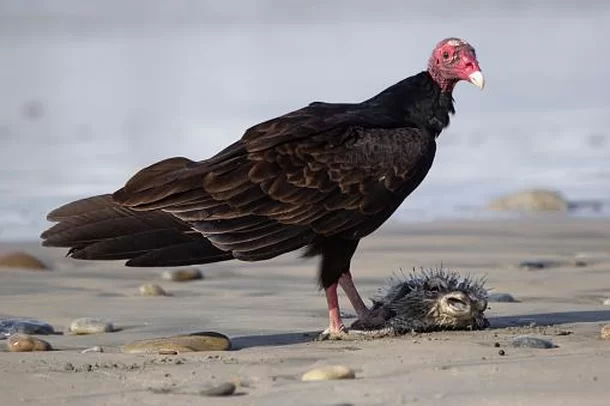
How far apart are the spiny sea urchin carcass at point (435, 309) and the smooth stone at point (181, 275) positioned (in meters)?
2.60

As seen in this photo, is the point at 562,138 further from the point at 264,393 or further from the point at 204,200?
the point at 264,393

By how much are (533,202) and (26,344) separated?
24.7ft

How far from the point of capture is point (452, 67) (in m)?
8.83

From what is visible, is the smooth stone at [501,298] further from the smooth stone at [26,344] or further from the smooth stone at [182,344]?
the smooth stone at [26,344]

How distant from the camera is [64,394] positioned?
20.8 ft

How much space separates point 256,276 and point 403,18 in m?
25.2

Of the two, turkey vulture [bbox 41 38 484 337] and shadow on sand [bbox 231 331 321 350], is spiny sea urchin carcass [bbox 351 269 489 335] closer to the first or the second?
turkey vulture [bbox 41 38 484 337]

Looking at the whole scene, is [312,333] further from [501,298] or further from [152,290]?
[152,290]

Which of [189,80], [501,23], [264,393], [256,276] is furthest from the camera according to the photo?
[501,23]

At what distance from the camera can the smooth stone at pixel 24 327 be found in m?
8.10

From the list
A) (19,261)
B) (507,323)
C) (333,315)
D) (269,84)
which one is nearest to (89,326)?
(333,315)

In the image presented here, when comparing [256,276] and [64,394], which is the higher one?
[256,276]

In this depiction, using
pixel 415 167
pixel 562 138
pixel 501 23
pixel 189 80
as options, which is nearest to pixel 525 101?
pixel 562 138

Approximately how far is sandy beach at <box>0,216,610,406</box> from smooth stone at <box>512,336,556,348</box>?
6 cm
